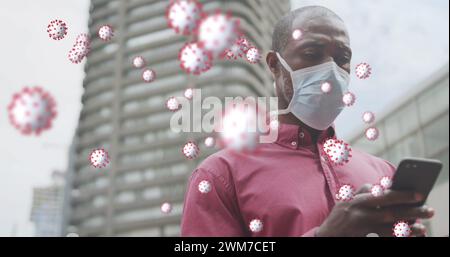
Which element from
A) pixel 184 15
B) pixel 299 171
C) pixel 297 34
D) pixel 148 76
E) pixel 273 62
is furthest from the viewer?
pixel 273 62

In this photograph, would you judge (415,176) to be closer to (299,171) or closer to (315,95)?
(299,171)

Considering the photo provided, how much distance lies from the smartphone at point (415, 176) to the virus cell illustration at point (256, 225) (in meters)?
0.59

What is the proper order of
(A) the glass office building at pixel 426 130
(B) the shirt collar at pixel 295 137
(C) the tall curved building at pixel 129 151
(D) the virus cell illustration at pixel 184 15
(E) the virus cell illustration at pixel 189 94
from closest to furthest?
(D) the virus cell illustration at pixel 184 15
(E) the virus cell illustration at pixel 189 94
(B) the shirt collar at pixel 295 137
(A) the glass office building at pixel 426 130
(C) the tall curved building at pixel 129 151

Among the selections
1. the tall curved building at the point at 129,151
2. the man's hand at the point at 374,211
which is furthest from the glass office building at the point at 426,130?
the tall curved building at the point at 129,151

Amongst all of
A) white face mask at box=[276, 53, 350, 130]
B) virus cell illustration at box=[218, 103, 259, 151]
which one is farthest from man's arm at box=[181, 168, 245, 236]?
white face mask at box=[276, 53, 350, 130]

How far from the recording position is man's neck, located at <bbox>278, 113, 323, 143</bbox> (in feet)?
9.14

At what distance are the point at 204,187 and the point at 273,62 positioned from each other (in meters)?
0.79

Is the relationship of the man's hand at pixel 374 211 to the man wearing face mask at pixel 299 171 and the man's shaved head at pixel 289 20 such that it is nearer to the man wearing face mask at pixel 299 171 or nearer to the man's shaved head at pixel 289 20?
the man wearing face mask at pixel 299 171

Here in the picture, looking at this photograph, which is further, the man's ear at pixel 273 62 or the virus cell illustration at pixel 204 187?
the man's ear at pixel 273 62

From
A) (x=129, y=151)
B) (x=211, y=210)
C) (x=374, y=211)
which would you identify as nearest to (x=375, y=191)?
(x=374, y=211)

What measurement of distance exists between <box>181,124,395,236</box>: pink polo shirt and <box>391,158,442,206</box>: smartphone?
14.7 inches

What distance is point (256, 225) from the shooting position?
243cm

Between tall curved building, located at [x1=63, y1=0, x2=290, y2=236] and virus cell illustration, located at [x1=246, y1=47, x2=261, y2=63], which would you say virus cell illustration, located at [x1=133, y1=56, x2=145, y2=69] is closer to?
virus cell illustration, located at [x1=246, y1=47, x2=261, y2=63]

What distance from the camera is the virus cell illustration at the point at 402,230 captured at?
209 cm
